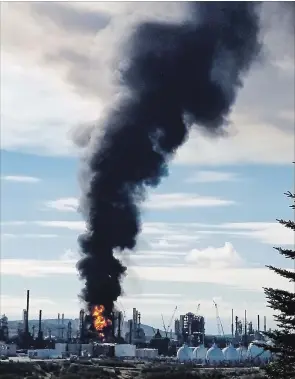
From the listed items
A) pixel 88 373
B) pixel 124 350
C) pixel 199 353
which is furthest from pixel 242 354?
pixel 88 373

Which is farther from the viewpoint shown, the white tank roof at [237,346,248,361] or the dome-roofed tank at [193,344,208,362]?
the white tank roof at [237,346,248,361]

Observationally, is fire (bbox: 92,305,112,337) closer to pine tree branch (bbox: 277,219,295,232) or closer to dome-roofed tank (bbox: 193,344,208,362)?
dome-roofed tank (bbox: 193,344,208,362)

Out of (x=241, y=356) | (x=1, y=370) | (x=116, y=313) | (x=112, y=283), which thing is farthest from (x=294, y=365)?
(x=241, y=356)

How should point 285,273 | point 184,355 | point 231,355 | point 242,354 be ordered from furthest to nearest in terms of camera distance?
point 242,354 < point 231,355 < point 184,355 < point 285,273

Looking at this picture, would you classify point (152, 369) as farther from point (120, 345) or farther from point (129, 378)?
point (120, 345)

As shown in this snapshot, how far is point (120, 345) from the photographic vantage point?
481ft

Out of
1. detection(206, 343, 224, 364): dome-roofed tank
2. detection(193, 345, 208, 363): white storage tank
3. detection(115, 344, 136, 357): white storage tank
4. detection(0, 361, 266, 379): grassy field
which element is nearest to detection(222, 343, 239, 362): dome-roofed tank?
detection(206, 343, 224, 364): dome-roofed tank

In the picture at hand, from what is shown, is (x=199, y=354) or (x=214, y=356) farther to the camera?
(x=199, y=354)

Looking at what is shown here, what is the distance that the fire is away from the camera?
129125mm

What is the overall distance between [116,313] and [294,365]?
113 metres

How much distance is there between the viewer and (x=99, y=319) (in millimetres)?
132375

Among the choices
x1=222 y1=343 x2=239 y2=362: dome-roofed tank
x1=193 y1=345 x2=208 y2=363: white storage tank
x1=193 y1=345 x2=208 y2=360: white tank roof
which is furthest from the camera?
x1=222 y1=343 x2=239 y2=362: dome-roofed tank

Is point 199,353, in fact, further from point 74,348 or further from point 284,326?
point 284,326

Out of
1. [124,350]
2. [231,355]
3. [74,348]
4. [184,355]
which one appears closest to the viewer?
[124,350]
